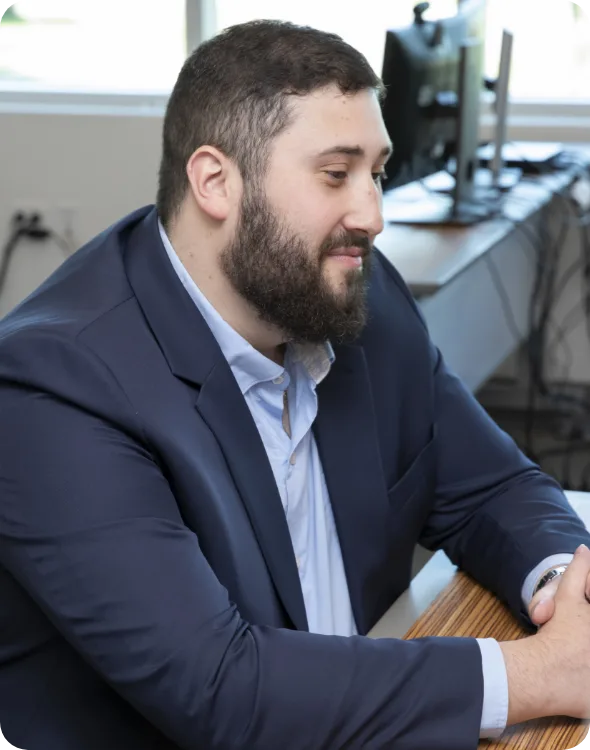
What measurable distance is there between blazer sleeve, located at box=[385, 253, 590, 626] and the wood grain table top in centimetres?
3

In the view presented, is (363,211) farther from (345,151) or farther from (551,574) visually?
(551,574)

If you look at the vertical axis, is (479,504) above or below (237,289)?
below

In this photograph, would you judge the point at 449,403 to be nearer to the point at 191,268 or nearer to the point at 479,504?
the point at 479,504

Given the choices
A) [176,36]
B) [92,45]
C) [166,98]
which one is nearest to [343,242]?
[166,98]

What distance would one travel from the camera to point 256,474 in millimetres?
1177

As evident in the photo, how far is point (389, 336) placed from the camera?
4.86ft

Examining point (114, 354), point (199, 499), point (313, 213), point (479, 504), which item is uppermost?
point (313, 213)

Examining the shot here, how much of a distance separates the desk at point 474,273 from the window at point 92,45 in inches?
57.8

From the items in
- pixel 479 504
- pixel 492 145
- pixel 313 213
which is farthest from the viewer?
pixel 492 145

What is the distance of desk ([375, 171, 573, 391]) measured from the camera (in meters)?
2.37

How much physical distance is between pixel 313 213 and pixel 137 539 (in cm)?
42

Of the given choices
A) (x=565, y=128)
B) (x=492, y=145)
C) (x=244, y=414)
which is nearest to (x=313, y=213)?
(x=244, y=414)

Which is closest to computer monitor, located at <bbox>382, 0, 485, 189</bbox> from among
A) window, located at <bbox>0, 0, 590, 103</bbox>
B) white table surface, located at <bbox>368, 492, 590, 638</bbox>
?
window, located at <bbox>0, 0, 590, 103</bbox>

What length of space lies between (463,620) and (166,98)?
9.95 ft
